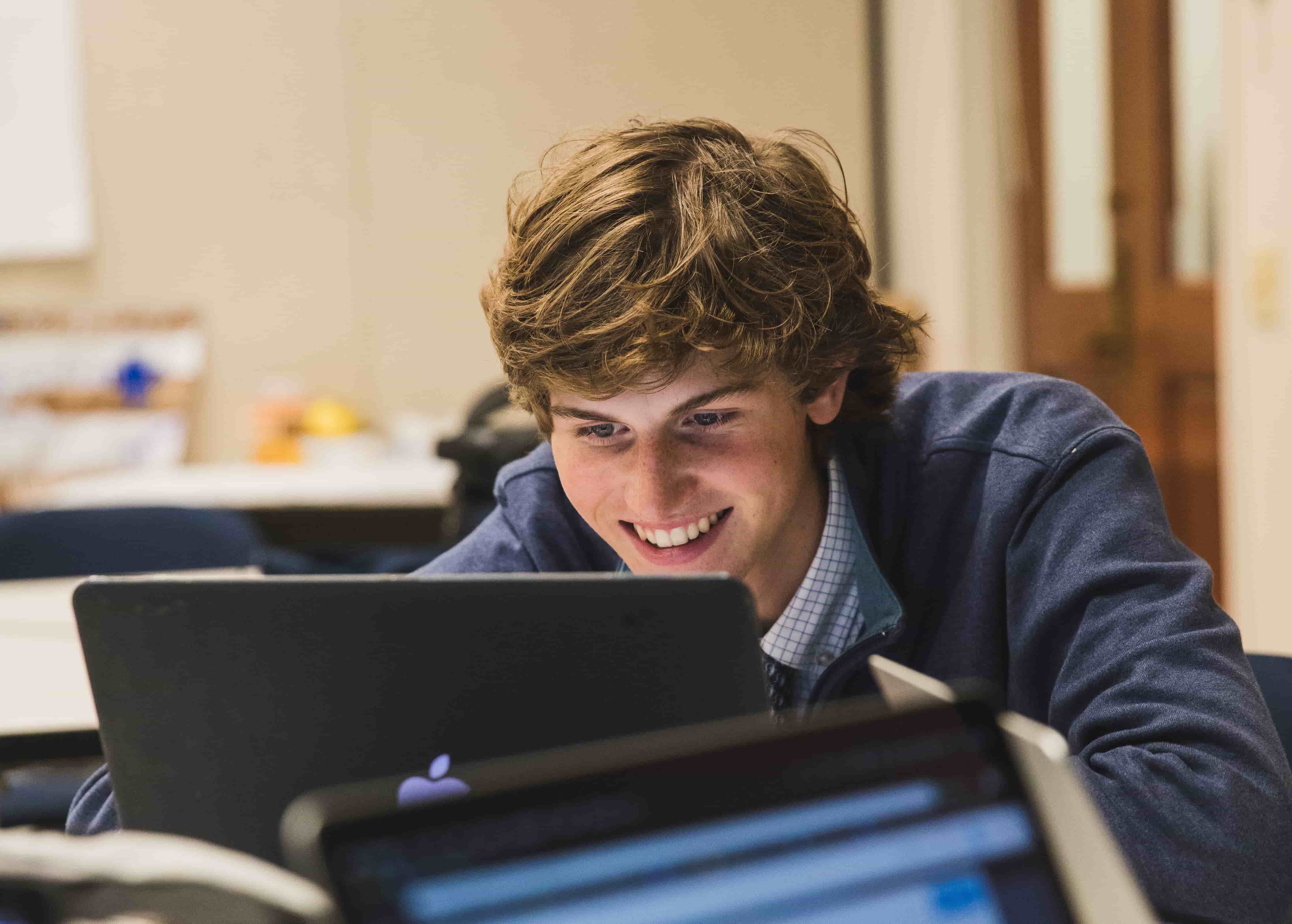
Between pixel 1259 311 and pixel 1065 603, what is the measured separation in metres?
1.69

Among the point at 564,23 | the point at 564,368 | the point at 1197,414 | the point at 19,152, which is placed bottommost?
the point at 1197,414

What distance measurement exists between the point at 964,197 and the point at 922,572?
2.83m

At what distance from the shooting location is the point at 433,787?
59cm

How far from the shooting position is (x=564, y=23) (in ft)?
14.3

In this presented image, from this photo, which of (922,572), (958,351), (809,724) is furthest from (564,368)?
(958,351)

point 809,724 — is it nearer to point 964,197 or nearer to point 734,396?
point 734,396

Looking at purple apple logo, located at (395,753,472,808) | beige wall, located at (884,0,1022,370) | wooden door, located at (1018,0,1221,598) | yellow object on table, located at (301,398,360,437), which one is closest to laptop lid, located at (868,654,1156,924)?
purple apple logo, located at (395,753,472,808)

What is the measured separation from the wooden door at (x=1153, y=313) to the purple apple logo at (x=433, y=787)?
2.83 metres

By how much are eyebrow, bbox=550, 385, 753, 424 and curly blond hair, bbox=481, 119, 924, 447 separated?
0.01 m

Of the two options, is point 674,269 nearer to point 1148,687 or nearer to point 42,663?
point 1148,687

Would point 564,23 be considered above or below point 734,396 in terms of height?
above

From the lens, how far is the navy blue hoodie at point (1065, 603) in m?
0.81

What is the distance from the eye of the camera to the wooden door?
3.16 m

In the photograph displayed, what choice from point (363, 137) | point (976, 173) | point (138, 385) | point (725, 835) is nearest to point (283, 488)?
point (138, 385)
